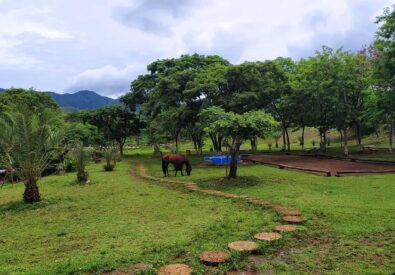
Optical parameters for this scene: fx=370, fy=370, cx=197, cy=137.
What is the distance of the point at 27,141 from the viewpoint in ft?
40.2

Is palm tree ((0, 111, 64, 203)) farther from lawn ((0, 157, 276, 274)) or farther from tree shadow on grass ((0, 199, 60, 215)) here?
lawn ((0, 157, 276, 274))

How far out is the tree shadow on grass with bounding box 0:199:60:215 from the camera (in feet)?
37.9

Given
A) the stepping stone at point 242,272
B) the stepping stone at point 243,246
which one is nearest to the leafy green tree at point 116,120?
the stepping stone at point 243,246

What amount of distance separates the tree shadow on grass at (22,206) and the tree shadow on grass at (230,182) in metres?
5.78

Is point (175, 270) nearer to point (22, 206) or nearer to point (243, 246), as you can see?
point (243, 246)

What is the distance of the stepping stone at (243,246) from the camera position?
627cm

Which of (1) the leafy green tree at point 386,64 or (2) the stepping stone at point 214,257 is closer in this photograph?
(2) the stepping stone at point 214,257

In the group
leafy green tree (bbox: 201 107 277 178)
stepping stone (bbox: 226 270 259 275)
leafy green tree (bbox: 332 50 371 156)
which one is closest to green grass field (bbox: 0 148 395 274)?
stepping stone (bbox: 226 270 259 275)

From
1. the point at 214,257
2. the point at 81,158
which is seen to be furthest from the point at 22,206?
the point at 214,257

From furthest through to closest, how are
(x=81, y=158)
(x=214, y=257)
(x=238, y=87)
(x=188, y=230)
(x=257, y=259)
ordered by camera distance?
1. (x=238, y=87)
2. (x=81, y=158)
3. (x=188, y=230)
4. (x=257, y=259)
5. (x=214, y=257)

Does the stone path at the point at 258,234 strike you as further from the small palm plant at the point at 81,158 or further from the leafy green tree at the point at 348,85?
the leafy green tree at the point at 348,85

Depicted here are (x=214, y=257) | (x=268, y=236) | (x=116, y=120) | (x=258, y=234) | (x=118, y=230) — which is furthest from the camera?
(x=116, y=120)

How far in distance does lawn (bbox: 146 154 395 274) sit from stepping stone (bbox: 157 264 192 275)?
1.23 metres

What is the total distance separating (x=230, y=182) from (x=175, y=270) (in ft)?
32.5
